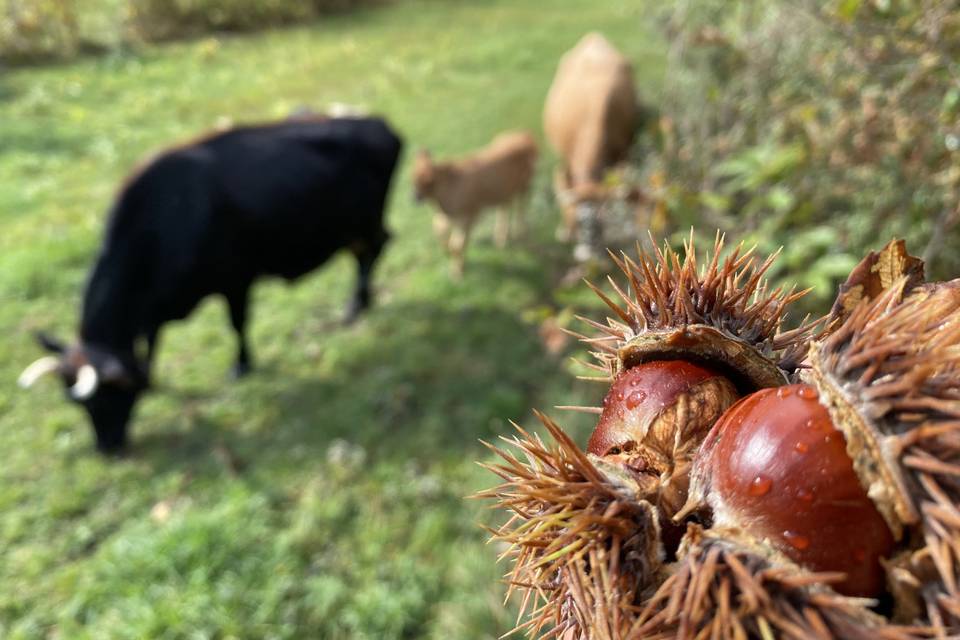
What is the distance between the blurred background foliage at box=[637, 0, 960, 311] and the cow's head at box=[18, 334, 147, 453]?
363cm

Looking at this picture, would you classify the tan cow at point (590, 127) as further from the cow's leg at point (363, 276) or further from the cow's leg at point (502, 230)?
the cow's leg at point (363, 276)

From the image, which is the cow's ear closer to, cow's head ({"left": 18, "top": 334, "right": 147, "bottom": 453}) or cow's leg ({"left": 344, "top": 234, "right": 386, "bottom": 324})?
cow's head ({"left": 18, "top": 334, "right": 147, "bottom": 453})

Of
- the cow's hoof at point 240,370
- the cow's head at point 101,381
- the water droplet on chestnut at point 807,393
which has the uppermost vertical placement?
the water droplet on chestnut at point 807,393

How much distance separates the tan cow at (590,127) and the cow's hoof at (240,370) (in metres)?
2.84

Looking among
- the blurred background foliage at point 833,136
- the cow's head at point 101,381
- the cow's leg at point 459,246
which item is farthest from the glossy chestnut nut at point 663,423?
the cow's leg at point 459,246

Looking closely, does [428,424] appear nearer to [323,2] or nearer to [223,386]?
[223,386]

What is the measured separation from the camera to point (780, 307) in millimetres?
729

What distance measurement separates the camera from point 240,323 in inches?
195

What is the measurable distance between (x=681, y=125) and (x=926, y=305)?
4.21 metres

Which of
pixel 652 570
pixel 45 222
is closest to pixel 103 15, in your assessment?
pixel 45 222

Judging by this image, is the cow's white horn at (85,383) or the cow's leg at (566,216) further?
the cow's leg at (566,216)

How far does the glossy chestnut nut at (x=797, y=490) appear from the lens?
20.9 inches

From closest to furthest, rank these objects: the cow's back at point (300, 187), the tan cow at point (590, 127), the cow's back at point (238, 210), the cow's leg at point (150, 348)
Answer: the cow's back at point (238, 210)
the cow's leg at point (150, 348)
the cow's back at point (300, 187)
the tan cow at point (590, 127)

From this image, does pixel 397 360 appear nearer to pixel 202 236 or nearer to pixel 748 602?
pixel 202 236
